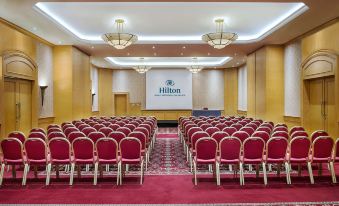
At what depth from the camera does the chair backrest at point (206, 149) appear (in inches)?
230

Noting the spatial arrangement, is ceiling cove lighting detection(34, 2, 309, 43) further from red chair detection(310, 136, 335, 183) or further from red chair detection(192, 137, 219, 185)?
red chair detection(192, 137, 219, 185)

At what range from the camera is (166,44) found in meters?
14.1

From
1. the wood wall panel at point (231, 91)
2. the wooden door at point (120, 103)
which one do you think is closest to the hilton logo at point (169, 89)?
the wooden door at point (120, 103)

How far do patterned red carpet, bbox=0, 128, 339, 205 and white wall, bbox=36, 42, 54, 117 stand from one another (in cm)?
660

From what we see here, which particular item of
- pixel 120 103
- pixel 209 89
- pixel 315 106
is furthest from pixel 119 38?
pixel 209 89

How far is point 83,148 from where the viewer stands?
19.2 ft

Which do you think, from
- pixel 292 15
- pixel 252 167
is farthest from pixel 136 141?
pixel 292 15

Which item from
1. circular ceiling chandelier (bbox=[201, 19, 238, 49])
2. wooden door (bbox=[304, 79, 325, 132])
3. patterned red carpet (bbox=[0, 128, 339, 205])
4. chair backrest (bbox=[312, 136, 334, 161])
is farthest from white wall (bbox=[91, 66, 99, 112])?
chair backrest (bbox=[312, 136, 334, 161])

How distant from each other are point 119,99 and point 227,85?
310 inches

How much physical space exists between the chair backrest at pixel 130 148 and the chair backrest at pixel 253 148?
184 cm

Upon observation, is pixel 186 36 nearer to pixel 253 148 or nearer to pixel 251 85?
pixel 251 85

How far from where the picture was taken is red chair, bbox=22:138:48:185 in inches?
227

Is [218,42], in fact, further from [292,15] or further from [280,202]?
[280,202]

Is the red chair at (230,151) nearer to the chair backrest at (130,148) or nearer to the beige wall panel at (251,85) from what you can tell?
the chair backrest at (130,148)
